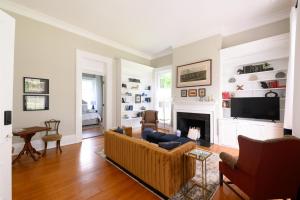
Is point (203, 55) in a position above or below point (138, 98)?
above

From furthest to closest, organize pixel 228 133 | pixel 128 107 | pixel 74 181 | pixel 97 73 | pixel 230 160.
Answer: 1. pixel 128 107
2. pixel 97 73
3. pixel 228 133
4. pixel 74 181
5. pixel 230 160

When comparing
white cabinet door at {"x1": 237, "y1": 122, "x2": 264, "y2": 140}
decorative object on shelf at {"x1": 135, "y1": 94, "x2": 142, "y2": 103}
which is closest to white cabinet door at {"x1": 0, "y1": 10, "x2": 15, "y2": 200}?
white cabinet door at {"x1": 237, "y1": 122, "x2": 264, "y2": 140}

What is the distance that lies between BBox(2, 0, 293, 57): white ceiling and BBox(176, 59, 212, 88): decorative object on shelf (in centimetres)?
89

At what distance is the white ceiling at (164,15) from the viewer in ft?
10.7

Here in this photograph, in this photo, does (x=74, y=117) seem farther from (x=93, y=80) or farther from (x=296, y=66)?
(x=296, y=66)

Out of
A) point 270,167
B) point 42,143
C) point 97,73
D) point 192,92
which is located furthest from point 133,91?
point 270,167

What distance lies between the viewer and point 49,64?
12.9 feet

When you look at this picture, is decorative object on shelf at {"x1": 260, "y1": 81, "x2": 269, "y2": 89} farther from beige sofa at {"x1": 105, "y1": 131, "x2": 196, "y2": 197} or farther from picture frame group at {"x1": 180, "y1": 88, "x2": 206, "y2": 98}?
beige sofa at {"x1": 105, "y1": 131, "x2": 196, "y2": 197}

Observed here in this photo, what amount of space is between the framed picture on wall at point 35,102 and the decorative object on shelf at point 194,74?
13.8 ft

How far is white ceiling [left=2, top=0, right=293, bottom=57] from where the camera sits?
3254 mm

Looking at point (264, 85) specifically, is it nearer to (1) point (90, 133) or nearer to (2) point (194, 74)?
(2) point (194, 74)

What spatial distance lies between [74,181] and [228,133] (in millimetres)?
3935

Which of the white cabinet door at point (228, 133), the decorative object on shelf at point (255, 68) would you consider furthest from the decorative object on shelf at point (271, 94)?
the white cabinet door at point (228, 133)

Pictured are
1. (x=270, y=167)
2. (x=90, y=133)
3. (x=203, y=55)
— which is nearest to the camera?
(x=270, y=167)
